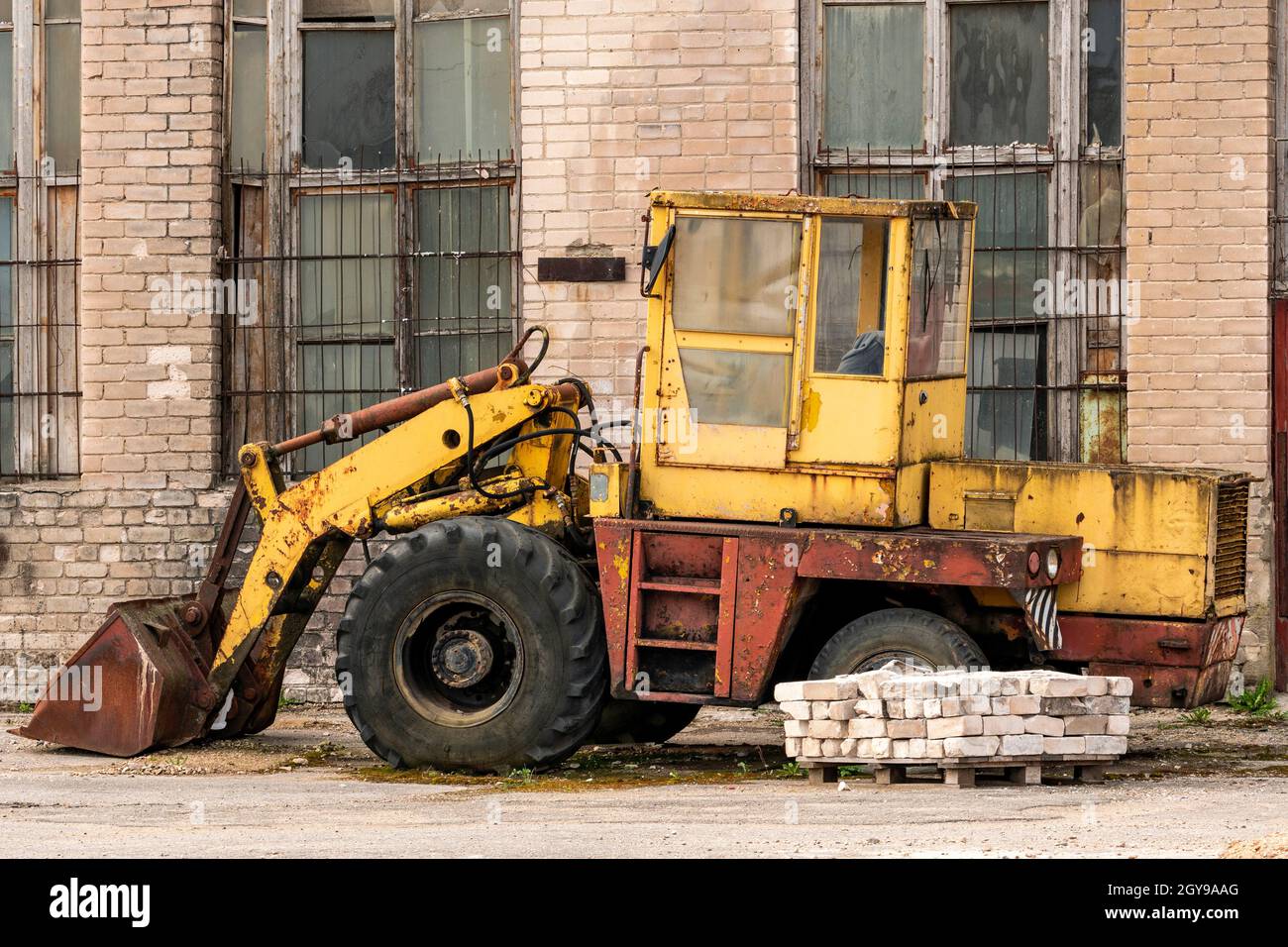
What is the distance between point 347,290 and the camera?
1279 centimetres

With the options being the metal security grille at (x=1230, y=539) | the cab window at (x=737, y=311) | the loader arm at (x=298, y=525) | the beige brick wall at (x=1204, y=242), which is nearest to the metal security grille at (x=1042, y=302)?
the beige brick wall at (x=1204, y=242)

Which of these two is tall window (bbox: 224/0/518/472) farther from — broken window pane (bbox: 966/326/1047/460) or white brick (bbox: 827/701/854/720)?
white brick (bbox: 827/701/854/720)

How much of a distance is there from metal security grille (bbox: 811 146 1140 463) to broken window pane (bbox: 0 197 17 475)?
229 inches

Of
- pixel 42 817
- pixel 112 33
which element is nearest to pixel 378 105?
pixel 112 33

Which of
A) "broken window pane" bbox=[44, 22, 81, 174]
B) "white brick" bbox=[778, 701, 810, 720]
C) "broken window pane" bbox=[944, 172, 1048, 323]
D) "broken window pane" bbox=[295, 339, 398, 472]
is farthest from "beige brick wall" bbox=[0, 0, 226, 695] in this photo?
"white brick" bbox=[778, 701, 810, 720]

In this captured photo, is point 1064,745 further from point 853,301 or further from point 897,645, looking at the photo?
point 853,301

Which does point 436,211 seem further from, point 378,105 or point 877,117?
point 877,117

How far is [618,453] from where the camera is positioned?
9.84 m

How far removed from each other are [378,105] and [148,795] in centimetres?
545

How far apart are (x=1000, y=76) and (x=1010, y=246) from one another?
3.41 feet

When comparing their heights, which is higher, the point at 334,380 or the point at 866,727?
the point at 334,380

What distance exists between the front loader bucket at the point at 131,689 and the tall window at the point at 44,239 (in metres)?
3.24

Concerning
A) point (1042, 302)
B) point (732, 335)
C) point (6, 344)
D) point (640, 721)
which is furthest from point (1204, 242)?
point (6, 344)

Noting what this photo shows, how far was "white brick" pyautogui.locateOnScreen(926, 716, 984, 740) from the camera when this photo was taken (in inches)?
329
